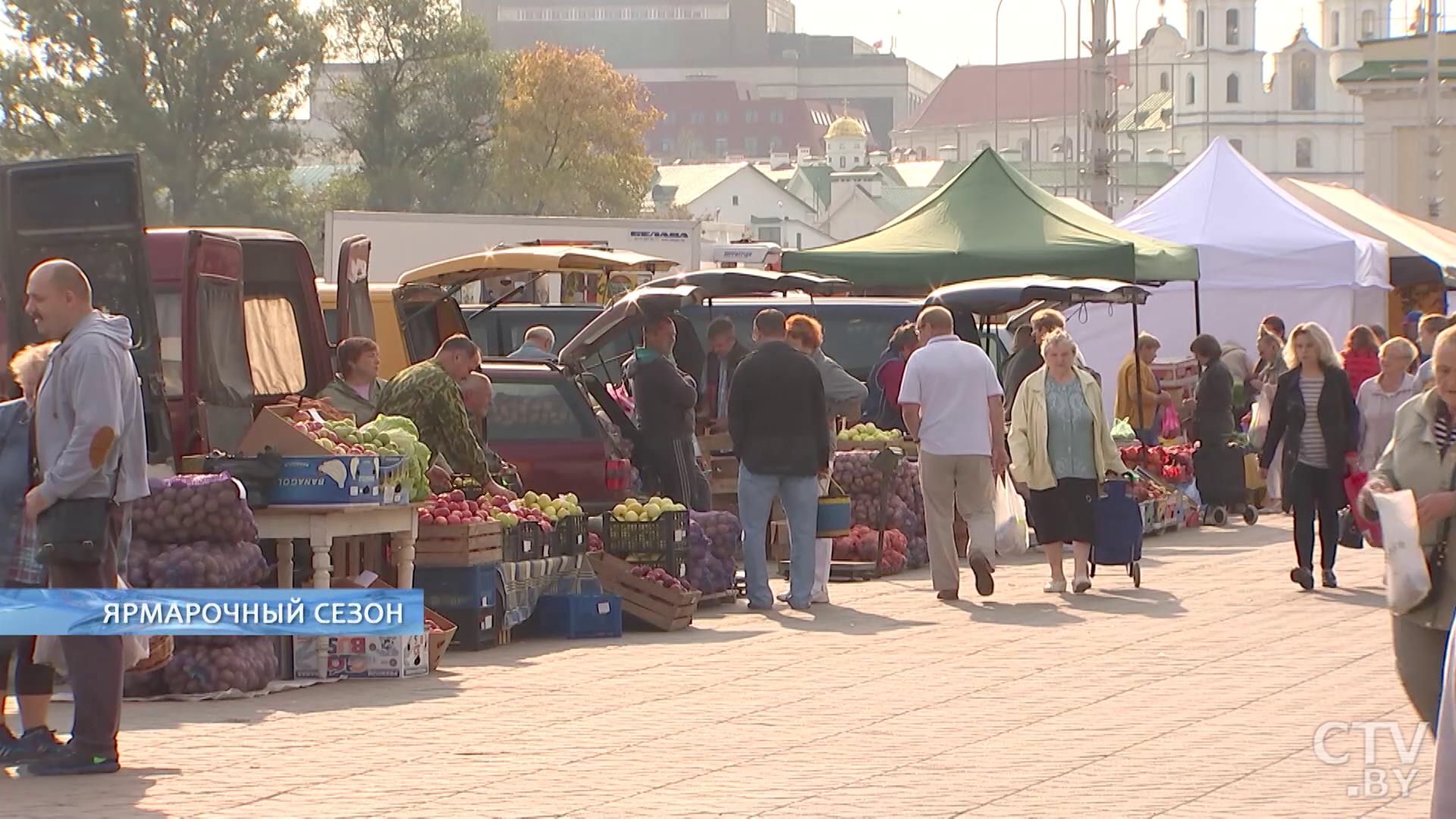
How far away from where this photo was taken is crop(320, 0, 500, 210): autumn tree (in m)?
78.0

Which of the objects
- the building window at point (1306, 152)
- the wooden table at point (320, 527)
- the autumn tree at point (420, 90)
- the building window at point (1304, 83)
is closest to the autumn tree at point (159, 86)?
the autumn tree at point (420, 90)

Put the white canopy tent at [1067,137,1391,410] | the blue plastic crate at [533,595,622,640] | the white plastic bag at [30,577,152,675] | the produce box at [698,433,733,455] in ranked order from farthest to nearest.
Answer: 1. the white canopy tent at [1067,137,1391,410]
2. the produce box at [698,433,733,455]
3. the blue plastic crate at [533,595,622,640]
4. the white plastic bag at [30,577,152,675]

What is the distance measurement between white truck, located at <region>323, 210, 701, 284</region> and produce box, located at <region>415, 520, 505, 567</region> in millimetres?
18091

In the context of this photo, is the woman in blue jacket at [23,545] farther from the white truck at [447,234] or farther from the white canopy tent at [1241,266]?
the white truck at [447,234]

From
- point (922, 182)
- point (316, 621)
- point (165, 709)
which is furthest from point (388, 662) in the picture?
point (922, 182)

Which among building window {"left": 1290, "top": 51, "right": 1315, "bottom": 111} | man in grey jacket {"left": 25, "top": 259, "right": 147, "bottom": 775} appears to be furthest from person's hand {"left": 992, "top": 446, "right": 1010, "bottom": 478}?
building window {"left": 1290, "top": 51, "right": 1315, "bottom": 111}

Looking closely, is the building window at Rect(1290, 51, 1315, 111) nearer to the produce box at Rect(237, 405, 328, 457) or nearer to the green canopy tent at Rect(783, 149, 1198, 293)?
the green canopy tent at Rect(783, 149, 1198, 293)

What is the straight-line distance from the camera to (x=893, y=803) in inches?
303

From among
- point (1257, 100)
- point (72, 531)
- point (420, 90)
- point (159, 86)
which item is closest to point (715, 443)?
point (72, 531)

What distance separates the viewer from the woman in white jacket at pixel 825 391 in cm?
1484

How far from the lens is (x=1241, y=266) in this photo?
27.5m

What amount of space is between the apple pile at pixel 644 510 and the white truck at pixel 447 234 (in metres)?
16.7

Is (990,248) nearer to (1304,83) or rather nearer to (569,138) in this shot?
(569,138)

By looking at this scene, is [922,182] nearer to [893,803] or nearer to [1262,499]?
[1262,499]
